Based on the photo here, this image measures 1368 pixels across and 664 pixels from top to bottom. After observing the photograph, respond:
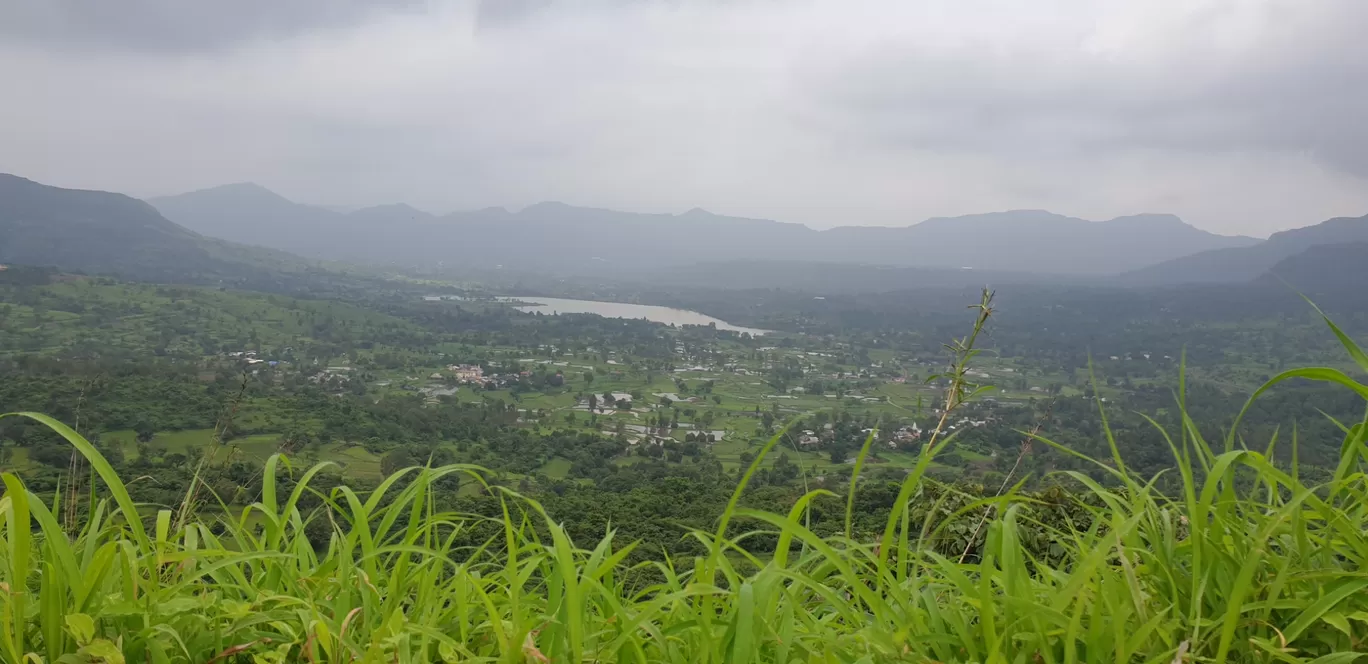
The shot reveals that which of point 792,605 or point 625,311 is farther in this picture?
point 625,311

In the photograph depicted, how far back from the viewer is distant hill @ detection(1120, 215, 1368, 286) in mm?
148750

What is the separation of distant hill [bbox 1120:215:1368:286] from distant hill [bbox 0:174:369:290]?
161446 mm

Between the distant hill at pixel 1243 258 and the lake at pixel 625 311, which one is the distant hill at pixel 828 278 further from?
the lake at pixel 625 311

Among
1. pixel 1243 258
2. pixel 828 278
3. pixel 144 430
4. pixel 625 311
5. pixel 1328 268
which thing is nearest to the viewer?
pixel 144 430

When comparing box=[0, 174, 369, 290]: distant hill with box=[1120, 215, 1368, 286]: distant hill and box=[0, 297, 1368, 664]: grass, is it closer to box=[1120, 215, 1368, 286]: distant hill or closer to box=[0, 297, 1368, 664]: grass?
box=[0, 297, 1368, 664]: grass

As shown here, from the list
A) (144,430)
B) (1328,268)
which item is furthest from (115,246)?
(1328,268)

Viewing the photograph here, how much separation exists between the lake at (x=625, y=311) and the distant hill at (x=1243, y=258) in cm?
9943

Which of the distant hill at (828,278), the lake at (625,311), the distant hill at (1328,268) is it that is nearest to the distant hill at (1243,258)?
the distant hill at (828,278)

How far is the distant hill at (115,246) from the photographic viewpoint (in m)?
106

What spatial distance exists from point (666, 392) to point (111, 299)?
54.2m

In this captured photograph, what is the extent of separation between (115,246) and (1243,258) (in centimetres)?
21462

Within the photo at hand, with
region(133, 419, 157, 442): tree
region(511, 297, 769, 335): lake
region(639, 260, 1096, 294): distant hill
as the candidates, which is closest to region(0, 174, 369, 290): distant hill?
region(511, 297, 769, 335): lake

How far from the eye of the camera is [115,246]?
11744cm

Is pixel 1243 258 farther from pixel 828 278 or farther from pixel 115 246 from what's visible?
pixel 115 246
